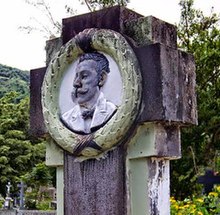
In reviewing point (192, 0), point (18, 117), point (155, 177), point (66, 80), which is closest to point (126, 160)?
point (155, 177)

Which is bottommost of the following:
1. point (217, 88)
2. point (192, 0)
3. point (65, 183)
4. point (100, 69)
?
point (65, 183)

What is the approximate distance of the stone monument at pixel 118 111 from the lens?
4.14m

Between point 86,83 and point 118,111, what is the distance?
14.9 inches

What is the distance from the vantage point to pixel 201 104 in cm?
1585

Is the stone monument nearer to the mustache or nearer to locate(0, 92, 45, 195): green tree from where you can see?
the mustache

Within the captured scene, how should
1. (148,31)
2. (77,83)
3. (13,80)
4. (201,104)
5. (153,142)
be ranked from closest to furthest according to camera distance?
1. (153,142)
2. (148,31)
3. (77,83)
4. (201,104)
5. (13,80)

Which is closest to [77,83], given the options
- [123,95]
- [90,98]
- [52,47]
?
[90,98]

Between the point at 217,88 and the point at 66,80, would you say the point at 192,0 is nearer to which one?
the point at 217,88

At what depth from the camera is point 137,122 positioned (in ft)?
13.6

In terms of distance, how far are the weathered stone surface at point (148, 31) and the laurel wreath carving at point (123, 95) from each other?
97 mm

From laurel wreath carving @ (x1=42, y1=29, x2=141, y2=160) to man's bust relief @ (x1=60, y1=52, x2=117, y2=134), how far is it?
0.21ft

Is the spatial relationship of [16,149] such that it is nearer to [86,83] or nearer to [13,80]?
[86,83]

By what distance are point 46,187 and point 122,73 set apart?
23.7m

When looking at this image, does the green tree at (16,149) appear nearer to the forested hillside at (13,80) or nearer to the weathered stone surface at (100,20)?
the forested hillside at (13,80)
